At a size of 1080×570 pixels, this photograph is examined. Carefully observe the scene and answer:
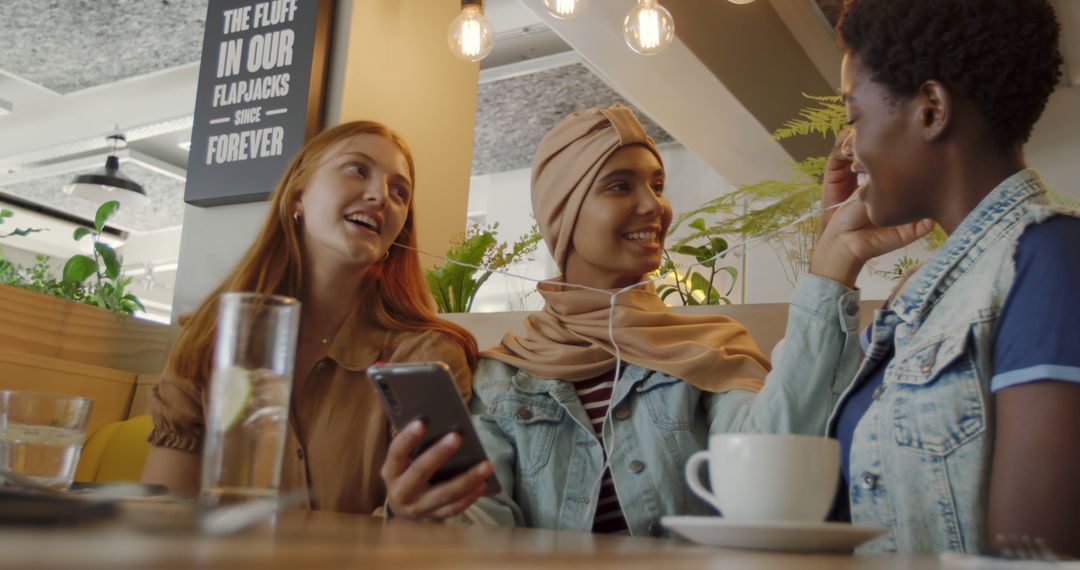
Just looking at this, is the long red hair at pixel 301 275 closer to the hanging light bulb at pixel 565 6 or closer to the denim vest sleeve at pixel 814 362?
the denim vest sleeve at pixel 814 362

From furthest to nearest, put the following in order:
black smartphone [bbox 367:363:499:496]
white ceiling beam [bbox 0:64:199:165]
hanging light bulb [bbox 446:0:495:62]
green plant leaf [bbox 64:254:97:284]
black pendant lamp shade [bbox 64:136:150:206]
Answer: white ceiling beam [bbox 0:64:199:165] → black pendant lamp shade [bbox 64:136:150:206] → hanging light bulb [bbox 446:0:495:62] → green plant leaf [bbox 64:254:97:284] → black smartphone [bbox 367:363:499:496]

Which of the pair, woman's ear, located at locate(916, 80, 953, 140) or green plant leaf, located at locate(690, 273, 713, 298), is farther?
green plant leaf, located at locate(690, 273, 713, 298)

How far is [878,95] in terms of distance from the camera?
1.34m

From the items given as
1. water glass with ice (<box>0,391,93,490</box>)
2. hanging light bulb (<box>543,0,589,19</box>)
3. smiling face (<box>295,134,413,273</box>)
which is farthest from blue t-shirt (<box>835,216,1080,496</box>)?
hanging light bulb (<box>543,0,589,19</box>)

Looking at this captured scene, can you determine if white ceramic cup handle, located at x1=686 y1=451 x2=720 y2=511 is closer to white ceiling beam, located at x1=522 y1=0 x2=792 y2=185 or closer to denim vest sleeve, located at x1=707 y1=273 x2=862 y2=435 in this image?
denim vest sleeve, located at x1=707 y1=273 x2=862 y2=435

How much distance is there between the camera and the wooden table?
1.19 ft

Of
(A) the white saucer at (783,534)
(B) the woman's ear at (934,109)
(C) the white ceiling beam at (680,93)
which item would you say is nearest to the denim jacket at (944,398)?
(B) the woman's ear at (934,109)

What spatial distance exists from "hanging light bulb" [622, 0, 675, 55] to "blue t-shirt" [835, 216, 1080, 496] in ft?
7.56

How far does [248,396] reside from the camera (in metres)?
0.85

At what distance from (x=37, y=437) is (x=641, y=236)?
3.82ft

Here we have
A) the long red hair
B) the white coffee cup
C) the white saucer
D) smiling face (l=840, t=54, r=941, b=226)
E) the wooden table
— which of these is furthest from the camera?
the long red hair

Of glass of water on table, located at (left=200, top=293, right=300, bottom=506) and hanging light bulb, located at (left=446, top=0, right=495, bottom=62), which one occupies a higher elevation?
hanging light bulb, located at (left=446, top=0, right=495, bottom=62)

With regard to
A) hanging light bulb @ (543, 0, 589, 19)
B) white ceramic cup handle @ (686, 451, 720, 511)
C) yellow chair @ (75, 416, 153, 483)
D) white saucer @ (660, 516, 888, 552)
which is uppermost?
hanging light bulb @ (543, 0, 589, 19)

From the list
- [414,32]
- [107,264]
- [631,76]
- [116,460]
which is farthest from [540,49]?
[116,460]
